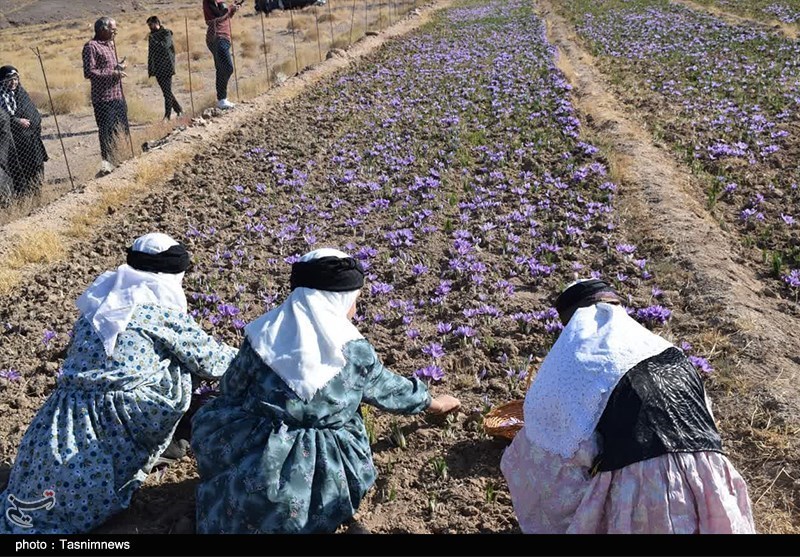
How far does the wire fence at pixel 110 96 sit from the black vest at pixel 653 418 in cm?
760

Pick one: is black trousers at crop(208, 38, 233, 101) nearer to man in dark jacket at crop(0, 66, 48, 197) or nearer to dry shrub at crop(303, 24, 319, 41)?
man in dark jacket at crop(0, 66, 48, 197)

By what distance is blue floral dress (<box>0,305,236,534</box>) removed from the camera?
10.6 feet

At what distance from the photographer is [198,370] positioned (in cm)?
376

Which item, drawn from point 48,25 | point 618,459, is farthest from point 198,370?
point 48,25

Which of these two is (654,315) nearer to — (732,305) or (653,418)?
(732,305)

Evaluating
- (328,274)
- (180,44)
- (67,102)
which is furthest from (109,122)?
(180,44)

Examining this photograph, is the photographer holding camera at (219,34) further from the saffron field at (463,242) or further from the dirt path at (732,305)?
the dirt path at (732,305)

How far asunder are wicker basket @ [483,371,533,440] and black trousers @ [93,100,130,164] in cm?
800

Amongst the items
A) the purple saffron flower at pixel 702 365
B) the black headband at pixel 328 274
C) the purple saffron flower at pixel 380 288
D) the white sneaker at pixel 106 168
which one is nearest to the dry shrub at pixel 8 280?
the white sneaker at pixel 106 168

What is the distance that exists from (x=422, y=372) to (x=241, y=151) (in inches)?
261

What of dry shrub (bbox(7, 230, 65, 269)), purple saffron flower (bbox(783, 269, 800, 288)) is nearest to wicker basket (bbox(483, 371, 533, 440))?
purple saffron flower (bbox(783, 269, 800, 288))

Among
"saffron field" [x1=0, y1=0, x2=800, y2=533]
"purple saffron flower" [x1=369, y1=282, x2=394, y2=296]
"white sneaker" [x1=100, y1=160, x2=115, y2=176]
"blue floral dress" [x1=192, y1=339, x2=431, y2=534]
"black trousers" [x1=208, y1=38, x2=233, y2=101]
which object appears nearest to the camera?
"blue floral dress" [x1=192, y1=339, x2=431, y2=534]

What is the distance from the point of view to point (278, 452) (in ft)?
9.80

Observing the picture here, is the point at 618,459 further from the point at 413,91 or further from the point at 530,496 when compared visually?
the point at 413,91
